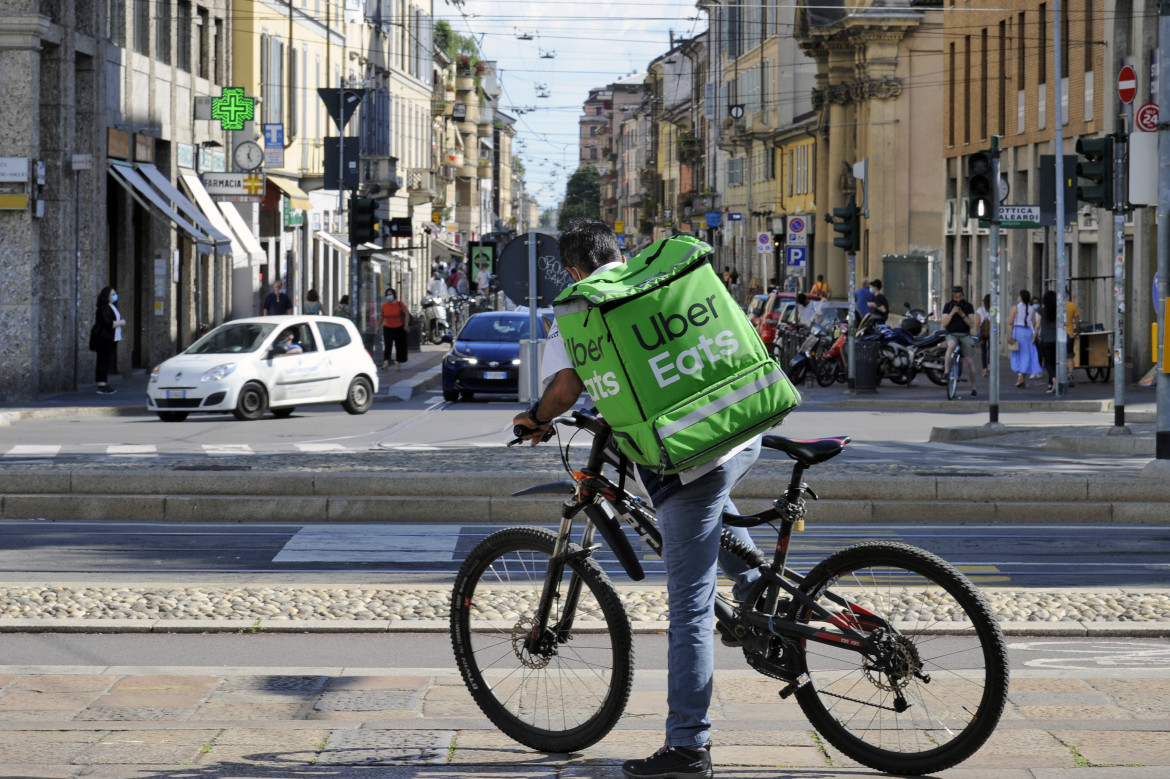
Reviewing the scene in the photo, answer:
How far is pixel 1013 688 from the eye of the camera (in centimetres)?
663

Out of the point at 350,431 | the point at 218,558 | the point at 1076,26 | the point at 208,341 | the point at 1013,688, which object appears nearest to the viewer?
the point at 1013,688

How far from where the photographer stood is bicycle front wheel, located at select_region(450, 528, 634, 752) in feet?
18.4

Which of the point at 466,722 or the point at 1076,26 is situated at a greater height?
the point at 1076,26

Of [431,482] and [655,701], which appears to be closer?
[655,701]

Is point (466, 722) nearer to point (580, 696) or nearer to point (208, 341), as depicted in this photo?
point (580, 696)

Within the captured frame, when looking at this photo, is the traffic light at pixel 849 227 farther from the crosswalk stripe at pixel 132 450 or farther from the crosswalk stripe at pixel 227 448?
the crosswalk stripe at pixel 132 450

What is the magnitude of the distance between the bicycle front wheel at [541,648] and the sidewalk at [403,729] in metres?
0.10

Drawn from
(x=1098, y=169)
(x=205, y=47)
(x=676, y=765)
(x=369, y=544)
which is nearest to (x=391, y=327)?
(x=205, y=47)

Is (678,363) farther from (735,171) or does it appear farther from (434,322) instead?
(735,171)

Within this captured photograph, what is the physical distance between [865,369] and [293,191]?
2148 centimetres

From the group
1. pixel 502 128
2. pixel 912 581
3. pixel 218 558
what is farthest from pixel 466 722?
pixel 502 128

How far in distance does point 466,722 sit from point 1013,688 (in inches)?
80.0

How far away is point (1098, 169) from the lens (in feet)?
66.1

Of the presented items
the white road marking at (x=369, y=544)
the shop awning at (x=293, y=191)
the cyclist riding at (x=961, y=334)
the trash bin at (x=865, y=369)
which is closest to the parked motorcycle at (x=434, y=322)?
the shop awning at (x=293, y=191)
